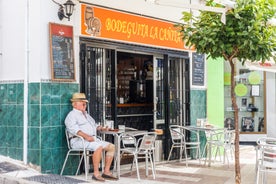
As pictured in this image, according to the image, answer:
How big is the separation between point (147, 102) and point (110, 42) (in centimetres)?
246

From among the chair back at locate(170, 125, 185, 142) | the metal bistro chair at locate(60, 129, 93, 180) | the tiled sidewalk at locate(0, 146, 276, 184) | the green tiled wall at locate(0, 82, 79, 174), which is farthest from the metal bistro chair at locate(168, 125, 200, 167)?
the green tiled wall at locate(0, 82, 79, 174)

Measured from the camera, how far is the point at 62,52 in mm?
7898

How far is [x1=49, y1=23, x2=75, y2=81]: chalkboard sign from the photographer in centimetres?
774

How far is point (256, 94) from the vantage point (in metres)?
14.3

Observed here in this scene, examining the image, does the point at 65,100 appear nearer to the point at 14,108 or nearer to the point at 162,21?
the point at 14,108

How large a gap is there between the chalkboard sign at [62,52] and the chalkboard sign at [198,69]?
162 inches

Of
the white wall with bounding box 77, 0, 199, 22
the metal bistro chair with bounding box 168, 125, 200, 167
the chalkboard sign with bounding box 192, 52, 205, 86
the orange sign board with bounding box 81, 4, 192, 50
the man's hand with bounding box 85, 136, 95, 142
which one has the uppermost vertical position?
the white wall with bounding box 77, 0, 199, 22

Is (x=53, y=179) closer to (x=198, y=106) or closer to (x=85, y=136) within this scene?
(x=85, y=136)

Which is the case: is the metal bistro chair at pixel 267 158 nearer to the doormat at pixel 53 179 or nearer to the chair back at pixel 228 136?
the doormat at pixel 53 179

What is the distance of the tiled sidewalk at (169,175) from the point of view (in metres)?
7.35

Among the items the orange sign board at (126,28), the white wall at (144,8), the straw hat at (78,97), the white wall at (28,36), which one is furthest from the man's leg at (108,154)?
the white wall at (144,8)

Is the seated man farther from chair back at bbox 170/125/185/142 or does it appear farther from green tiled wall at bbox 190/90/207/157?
green tiled wall at bbox 190/90/207/157

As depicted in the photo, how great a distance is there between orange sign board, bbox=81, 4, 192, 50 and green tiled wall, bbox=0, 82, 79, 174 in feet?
3.87

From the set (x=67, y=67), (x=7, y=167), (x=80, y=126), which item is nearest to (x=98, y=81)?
(x=67, y=67)
